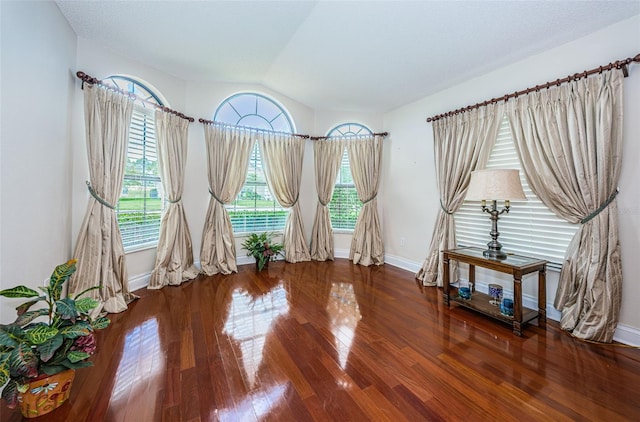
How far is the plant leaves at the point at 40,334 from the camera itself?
3.99ft

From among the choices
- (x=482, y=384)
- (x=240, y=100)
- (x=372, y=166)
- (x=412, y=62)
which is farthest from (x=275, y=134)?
(x=482, y=384)

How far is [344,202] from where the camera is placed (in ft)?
15.3

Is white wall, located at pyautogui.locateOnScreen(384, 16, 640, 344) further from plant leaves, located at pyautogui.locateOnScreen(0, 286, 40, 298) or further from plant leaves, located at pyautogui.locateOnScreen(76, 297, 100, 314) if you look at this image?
plant leaves, located at pyautogui.locateOnScreen(0, 286, 40, 298)

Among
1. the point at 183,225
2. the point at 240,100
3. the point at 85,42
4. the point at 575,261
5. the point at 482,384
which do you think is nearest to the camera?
the point at 482,384

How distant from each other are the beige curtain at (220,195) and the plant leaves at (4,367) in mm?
2440

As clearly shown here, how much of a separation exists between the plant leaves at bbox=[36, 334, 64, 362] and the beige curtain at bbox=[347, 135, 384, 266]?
11.7ft

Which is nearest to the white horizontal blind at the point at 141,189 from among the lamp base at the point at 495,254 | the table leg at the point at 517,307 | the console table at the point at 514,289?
the console table at the point at 514,289

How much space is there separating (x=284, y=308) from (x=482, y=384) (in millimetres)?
1731

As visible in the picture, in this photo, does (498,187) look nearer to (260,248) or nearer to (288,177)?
(288,177)

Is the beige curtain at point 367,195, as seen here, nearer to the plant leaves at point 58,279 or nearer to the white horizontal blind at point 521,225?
the white horizontal blind at point 521,225

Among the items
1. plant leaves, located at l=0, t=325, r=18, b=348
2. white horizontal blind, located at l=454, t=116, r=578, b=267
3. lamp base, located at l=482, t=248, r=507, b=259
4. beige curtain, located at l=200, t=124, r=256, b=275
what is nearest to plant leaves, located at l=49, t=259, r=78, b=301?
plant leaves, located at l=0, t=325, r=18, b=348

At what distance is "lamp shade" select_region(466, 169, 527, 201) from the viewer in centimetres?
223

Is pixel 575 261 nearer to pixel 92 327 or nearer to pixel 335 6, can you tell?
pixel 335 6

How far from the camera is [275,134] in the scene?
4160 millimetres
